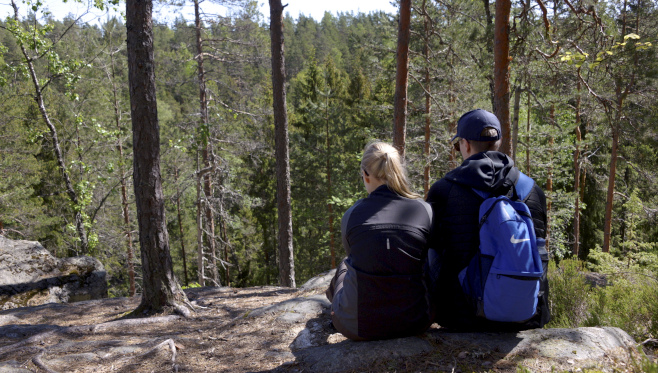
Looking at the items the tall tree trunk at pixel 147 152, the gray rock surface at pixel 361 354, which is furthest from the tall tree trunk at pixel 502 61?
the tall tree trunk at pixel 147 152

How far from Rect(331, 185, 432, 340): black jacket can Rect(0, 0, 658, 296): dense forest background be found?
8.66ft

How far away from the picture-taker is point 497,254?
7.57 feet

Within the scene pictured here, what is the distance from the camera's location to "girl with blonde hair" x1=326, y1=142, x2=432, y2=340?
248 centimetres

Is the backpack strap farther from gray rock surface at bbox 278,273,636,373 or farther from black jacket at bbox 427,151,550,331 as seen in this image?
gray rock surface at bbox 278,273,636,373

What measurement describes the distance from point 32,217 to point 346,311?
51.8 ft

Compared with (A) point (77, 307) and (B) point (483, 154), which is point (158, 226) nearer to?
(A) point (77, 307)

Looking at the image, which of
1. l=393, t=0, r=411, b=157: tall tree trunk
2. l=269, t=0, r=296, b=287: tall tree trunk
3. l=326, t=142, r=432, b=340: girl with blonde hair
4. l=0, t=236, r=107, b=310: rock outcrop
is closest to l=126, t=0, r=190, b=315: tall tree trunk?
l=326, t=142, r=432, b=340: girl with blonde hair

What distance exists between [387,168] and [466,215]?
596 mm

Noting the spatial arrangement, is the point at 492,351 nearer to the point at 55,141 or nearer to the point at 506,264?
the point at 506,264

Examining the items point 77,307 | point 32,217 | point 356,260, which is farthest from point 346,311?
point 32,217

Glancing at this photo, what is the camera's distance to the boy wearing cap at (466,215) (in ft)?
8.20

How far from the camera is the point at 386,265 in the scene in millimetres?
2484

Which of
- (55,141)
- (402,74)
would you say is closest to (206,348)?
(402,74)

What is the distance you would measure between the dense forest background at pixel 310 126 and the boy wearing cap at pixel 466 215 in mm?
1853
